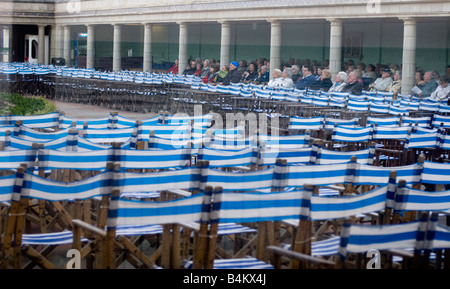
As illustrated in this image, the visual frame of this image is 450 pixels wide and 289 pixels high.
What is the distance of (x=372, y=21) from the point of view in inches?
1268

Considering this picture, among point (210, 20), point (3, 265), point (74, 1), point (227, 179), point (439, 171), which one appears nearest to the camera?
point (3, 265)

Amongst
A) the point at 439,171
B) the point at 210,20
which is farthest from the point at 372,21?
the point at 439,171

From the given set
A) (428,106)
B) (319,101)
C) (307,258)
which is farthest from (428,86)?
(307,258)

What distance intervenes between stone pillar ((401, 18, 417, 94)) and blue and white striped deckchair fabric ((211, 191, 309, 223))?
23441mm

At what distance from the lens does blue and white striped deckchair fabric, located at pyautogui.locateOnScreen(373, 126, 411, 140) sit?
38.3 feet

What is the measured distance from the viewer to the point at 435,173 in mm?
7605

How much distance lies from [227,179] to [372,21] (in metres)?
27.2

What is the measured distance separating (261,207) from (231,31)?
120 ft

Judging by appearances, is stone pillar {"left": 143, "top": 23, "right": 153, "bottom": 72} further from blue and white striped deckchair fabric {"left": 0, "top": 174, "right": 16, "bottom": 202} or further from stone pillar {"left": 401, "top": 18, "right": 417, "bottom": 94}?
blue and white striped deckchair fabric {"left": 0, "top": 174, "right": 16, "bottom": 202}

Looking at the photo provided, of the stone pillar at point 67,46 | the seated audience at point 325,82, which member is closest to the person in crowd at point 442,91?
the seated audience at point 325,82

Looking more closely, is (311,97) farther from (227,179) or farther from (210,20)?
(210,20)

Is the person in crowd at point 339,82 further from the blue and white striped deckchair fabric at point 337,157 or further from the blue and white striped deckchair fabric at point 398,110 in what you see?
the blue and white striped deckchair fabric at point 337,157

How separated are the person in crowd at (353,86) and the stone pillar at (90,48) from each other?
31.1m

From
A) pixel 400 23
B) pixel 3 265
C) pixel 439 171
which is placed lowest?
pixel 3 265
